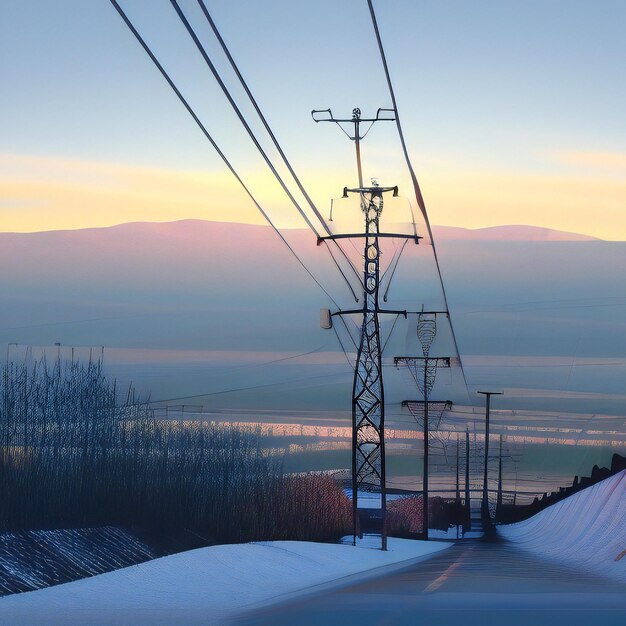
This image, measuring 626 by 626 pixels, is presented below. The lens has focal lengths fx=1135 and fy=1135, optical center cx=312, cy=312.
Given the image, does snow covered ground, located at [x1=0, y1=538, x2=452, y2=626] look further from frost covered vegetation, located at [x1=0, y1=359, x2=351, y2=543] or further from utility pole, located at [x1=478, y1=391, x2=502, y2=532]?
utility pole, located at [x1=478, y1=391, x2=502, y2=532]

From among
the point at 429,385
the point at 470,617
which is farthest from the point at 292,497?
the point at 470,617

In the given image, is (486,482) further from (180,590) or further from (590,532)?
(180,590)

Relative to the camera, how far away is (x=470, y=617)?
40.7 ft

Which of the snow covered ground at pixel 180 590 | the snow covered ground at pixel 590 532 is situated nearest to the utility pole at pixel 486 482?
the snow covered ground at pixel 590 532

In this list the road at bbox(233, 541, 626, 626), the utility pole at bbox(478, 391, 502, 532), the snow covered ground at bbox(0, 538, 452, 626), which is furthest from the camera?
the utility pole at bbox(478, 391, 502, 532)

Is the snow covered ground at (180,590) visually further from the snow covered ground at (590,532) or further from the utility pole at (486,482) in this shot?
the utility pole at (486,482)

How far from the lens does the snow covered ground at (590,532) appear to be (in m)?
42.0

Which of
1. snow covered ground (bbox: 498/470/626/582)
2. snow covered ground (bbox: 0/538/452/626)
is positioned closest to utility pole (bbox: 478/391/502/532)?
snow covered ground (bbox: 498/470/626/582)

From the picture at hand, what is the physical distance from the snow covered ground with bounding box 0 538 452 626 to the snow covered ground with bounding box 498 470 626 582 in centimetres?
1098

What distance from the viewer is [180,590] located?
666 inches

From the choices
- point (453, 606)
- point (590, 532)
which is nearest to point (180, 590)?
point (453, 606)

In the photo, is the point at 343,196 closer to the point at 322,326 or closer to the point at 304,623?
the point at 322,326

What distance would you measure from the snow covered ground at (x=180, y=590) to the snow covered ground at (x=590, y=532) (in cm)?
1098

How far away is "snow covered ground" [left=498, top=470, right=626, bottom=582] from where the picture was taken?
41984mm
